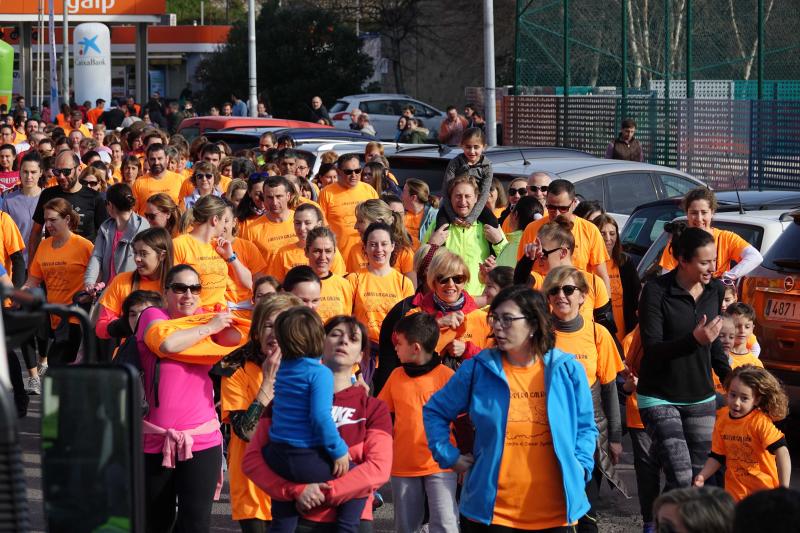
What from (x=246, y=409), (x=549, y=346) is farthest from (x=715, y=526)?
(x=246, y=409)

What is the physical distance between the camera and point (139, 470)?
10.3ft

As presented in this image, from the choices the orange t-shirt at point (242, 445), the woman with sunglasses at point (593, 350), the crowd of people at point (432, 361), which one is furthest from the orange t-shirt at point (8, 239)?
the woman with sunglasses at point (593, 350)

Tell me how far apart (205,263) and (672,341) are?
3.26 metres

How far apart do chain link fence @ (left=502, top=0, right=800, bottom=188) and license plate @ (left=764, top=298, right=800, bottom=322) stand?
12.7m

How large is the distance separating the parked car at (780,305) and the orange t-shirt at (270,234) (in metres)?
3.29

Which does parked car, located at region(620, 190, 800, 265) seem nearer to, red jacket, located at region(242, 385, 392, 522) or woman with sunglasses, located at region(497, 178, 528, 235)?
woman with sunglasses, located at region(497, 178, 528, 235)

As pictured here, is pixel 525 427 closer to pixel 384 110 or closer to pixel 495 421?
pixel 495 421

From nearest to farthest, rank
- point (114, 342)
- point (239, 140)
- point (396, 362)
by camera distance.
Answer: point (396, 362), point (114, 342), point (239, 140)

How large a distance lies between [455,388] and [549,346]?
0.41 m

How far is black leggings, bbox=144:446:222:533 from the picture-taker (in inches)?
259

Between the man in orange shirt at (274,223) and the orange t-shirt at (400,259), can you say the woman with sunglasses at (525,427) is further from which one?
the man in orange shirt at (274,223)

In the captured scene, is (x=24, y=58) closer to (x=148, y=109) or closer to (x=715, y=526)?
(x=148, y=109)

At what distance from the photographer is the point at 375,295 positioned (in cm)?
866

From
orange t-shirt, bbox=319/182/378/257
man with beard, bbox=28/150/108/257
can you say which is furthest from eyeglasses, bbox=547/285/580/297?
man with beard, bbox=28/150/108/257
